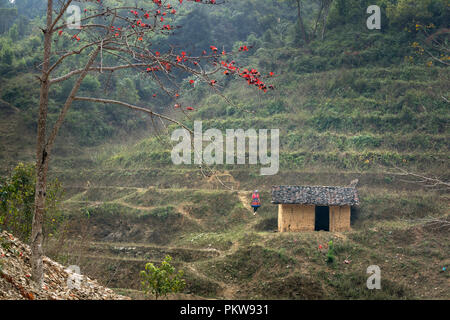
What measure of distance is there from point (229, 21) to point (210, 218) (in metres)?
24.9

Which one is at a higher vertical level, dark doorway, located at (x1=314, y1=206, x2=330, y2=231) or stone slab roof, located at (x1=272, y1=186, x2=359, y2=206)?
stone slab roof, located at (x1=272, y1=186, x2=359, y2=206)

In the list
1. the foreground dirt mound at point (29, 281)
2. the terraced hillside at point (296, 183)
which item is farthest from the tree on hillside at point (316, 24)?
the foreground dirt mound at point (29, 281)

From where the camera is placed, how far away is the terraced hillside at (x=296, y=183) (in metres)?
13.5

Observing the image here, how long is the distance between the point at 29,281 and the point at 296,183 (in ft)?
50.9

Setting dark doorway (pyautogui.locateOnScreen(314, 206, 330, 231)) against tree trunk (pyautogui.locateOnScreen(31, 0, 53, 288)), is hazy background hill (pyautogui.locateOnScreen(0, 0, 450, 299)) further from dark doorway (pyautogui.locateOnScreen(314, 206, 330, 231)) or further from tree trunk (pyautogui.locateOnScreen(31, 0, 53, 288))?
tree trunk (pyautogui.locateOnScreen(31, 0, 53, 288))

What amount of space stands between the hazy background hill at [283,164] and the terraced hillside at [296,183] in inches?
2.5

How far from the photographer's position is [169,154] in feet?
76.2

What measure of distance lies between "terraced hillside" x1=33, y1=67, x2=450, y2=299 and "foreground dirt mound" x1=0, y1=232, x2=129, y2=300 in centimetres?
391

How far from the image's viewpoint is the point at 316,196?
620 inches

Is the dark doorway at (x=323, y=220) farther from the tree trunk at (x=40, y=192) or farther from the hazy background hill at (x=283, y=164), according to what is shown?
the tree trunk at (x=40, y=192)

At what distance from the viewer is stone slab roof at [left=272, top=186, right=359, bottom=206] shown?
1559cm

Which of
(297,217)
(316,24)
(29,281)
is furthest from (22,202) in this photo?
(316,24)

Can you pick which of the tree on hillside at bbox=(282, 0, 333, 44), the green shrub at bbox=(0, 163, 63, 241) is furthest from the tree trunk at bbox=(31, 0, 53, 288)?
Answer: the tree on hillside at bbox=(282, 0, 333, 44)

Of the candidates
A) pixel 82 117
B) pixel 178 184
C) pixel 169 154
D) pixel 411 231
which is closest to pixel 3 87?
pixel 82 117
